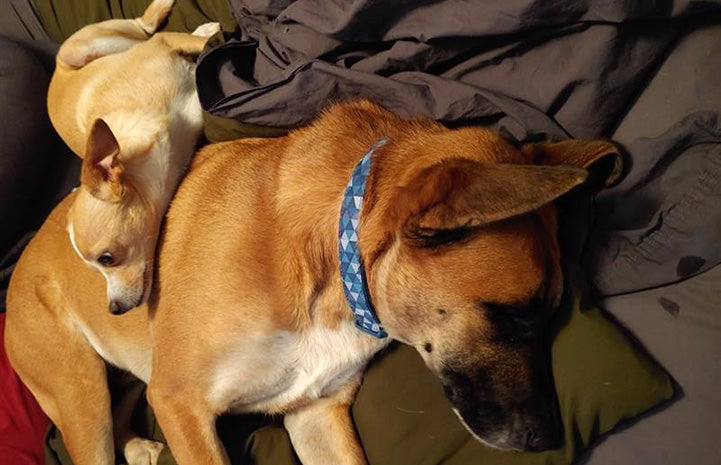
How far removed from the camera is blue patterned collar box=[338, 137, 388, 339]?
130 cm

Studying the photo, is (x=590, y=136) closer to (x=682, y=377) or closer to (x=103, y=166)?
(x=682, y=377)

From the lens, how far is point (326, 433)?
1656 mm

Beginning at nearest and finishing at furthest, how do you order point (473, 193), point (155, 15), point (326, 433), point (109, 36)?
point (473, 193) → point (326, 433) → point (109, 36) → point (155, 15)

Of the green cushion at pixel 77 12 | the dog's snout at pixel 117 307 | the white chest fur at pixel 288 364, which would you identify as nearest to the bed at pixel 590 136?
the white chest fur at pixel 288 364

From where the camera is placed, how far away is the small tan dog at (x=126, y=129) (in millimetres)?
1770

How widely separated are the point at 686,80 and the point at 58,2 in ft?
7.96

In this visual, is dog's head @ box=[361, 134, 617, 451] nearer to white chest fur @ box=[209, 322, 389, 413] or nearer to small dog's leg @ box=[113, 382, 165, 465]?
white chest fur @ box=[209, 322, 389, 413]

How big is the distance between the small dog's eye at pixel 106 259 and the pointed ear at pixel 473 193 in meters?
0.98

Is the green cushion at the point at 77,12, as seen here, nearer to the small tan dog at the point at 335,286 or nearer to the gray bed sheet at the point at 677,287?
the small tan dog at the point at 335,286

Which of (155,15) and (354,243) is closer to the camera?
(354,243)

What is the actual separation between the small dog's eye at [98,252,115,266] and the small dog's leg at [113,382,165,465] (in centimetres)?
46

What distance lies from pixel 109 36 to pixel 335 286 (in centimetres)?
155

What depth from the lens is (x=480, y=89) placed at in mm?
1427

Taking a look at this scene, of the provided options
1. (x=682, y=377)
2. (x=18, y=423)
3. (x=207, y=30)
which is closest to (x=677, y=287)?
(x=682, y=377)
